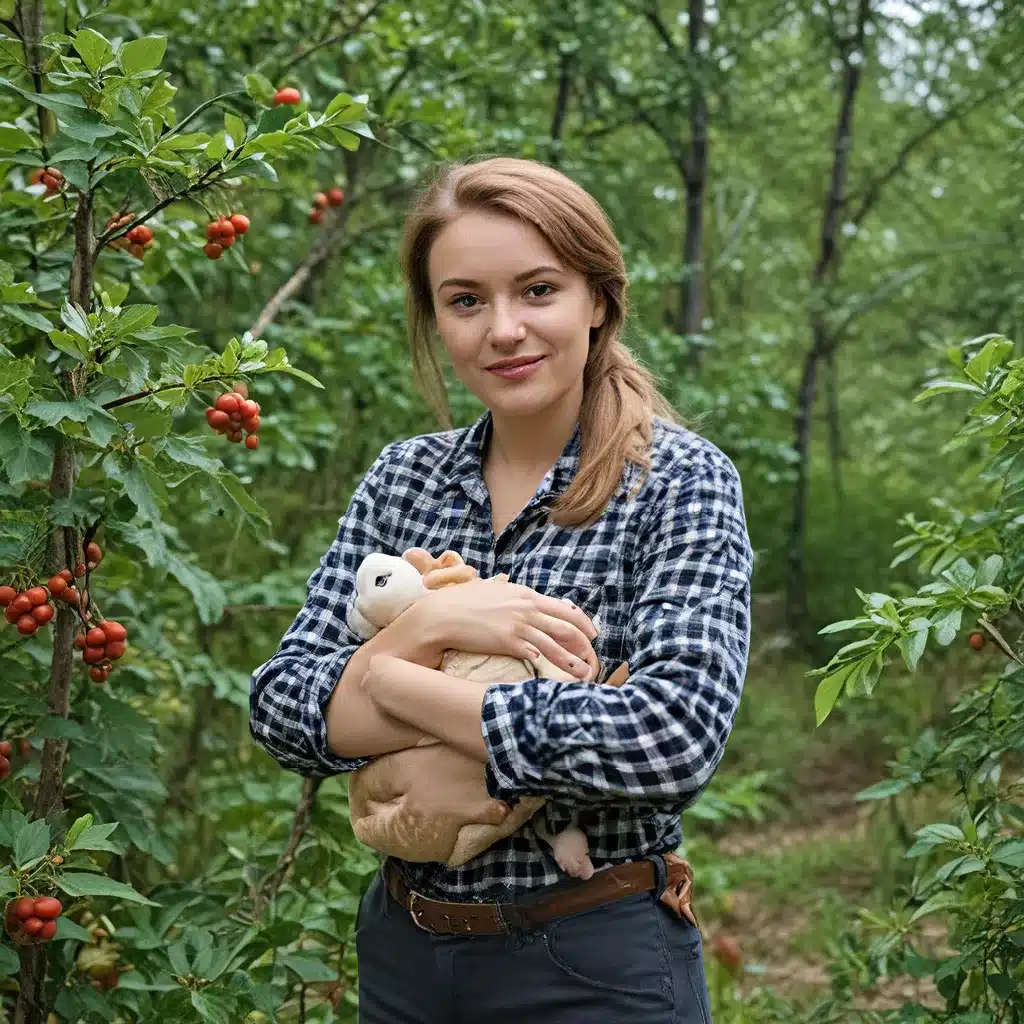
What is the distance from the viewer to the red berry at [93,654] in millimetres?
2381

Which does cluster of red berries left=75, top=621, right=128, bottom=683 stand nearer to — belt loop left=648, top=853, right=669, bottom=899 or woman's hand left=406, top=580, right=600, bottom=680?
woman's hand left=406, top=580, right=600, bottom=680

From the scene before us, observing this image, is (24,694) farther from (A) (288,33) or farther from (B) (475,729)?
(A) (288,33)

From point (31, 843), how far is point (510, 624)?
39.5 inches

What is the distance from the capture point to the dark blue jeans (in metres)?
1.76

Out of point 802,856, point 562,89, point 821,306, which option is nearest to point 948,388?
point 802,856

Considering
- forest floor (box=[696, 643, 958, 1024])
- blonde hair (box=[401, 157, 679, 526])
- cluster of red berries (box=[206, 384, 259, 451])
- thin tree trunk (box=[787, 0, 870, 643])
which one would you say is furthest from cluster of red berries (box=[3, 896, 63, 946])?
thin tree trunk (box=[787, 0, 870, 643])

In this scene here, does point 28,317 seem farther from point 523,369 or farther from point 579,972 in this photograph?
Result: point 579,972

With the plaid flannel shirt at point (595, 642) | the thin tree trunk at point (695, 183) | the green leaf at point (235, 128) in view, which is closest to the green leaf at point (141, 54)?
the green leaf at point (235, 128)

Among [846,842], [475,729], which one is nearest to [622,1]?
[846,842]

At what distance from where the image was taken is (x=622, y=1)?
7.43 meters

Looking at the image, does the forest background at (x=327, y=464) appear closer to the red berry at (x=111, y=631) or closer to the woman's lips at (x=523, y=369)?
the red berry at (x=111, y=631)

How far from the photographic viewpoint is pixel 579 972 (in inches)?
69.1

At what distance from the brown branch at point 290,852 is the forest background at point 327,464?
12 mm

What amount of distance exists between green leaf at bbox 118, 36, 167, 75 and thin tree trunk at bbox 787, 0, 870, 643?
7669 mm
